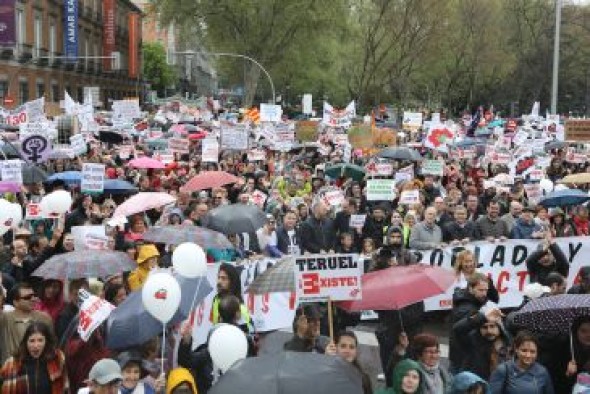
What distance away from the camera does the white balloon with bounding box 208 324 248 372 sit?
5.79m

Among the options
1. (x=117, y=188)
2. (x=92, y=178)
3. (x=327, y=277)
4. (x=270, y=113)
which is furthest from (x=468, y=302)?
(x=270, y=113)

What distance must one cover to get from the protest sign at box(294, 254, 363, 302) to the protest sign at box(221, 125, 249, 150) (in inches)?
534

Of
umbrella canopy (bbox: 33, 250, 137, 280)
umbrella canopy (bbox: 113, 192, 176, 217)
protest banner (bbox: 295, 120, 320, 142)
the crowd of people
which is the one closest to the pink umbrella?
the crowd of people

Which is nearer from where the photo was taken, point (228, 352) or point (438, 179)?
point (228, 352)

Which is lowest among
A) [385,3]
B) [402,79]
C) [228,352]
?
[228,352]

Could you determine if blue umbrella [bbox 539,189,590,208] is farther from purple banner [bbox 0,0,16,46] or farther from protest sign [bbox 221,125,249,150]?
purple banner [bbox 0,0,16,46]

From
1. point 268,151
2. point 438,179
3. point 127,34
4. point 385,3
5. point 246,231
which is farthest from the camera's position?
point 127,34

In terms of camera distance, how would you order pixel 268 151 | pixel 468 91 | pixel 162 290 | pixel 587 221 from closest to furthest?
pixel 162 290 < pixel 587 221 < pixel 268 151 < pixel 468 91

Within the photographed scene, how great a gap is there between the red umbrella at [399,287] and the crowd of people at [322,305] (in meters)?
0.24

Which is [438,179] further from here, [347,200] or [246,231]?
[246,231]

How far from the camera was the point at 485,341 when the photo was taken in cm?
687

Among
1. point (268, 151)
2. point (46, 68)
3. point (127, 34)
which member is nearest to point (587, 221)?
point (268, 151)

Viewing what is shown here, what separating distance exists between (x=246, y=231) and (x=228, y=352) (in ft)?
15.6

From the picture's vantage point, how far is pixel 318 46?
54531mm
